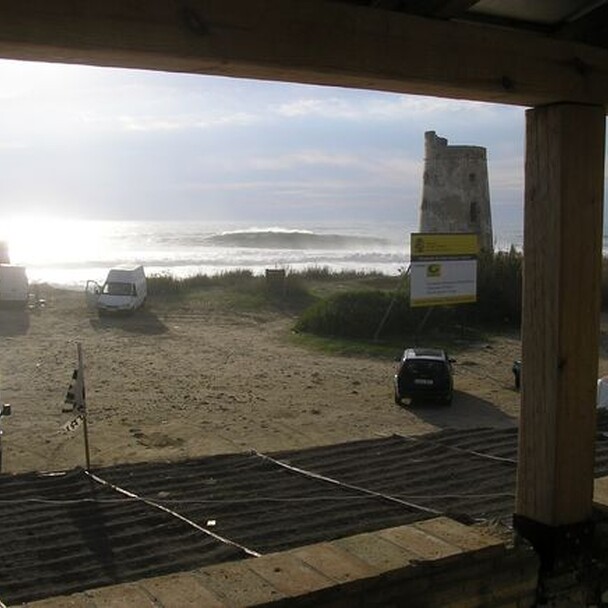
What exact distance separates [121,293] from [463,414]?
18759 millimetres

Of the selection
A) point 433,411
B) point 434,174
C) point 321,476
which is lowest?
point 433,411

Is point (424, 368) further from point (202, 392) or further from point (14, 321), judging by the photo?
point (14, 321)

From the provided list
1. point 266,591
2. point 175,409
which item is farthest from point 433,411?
point 266,591

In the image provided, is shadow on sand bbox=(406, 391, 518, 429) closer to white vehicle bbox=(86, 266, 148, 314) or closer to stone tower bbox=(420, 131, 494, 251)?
white vehicle bbox=(86, 266, 148, 314)

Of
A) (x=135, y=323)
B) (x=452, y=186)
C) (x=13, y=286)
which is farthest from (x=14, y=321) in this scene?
(x=452, y=186)

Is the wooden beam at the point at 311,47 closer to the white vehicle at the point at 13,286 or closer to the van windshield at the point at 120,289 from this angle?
the van windshield at the point at 120,289

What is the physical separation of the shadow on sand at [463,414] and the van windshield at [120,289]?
1734 centimetres

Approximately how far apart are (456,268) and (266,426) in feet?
32.9

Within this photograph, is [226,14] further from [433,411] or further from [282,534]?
[433,411]

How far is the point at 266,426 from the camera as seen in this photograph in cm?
1578

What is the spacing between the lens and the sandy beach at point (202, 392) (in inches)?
571

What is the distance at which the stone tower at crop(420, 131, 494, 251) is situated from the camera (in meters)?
38.4

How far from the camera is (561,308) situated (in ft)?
11.8

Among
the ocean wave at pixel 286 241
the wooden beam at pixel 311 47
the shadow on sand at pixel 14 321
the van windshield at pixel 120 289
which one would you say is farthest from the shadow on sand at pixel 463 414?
the ocean wave at pixel 286 241
